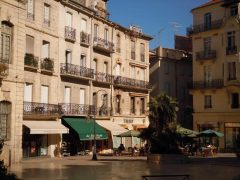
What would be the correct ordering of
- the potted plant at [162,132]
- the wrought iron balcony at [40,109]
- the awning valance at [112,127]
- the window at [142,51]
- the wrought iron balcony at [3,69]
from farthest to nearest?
the window at [142,51], the awning valance at [112,127], the wrought iron balcony at [40,109], the potted plant at [162,132], the wrought iron balcony at [3,69]

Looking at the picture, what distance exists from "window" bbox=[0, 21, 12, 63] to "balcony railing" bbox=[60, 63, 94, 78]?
9.42m

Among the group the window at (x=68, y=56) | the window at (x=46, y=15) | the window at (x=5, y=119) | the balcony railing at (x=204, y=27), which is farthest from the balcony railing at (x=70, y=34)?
the balcony railing at (x=204, y=27)

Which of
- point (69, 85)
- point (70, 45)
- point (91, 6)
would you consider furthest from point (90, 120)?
point (91, 6)

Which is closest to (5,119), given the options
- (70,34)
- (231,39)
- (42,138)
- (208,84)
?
(42,138)

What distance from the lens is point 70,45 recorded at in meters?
40.8

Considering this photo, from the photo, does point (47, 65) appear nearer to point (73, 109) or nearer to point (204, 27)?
point (73, 109)

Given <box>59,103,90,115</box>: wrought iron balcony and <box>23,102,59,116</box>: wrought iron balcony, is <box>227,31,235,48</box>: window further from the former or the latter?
<box>23,102,59,116</box>: wrought iron balcony

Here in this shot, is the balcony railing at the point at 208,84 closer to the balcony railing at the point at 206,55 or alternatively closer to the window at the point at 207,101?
the window at the point at 207,101

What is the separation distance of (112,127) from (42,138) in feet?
29.5

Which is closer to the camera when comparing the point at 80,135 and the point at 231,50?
the point at 80,135

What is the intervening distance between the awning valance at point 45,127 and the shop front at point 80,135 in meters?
1.78

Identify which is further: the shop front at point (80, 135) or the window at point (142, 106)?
the window at point (142, 106)

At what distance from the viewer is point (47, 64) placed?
37406 millimetres

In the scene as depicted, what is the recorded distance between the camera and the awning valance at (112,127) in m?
43.3
